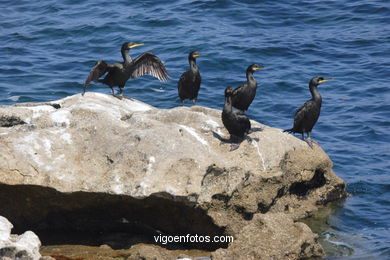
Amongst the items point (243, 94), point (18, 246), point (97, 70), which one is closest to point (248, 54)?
point (97, 70)

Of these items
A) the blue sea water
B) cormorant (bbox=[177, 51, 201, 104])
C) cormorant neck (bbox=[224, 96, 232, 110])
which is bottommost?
the blue sea water

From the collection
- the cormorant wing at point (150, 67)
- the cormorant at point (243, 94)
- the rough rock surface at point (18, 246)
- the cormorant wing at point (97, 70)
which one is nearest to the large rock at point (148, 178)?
the rough rock surface at point (18, 246)

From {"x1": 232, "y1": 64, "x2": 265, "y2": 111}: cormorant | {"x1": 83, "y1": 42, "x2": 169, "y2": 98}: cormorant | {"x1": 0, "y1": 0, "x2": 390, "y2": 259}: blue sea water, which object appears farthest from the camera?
{"x1": 0, "y1": 0, "x2": 390, "y2": 259}: blue sea water

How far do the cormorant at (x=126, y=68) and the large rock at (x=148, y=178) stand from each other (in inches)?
84.2

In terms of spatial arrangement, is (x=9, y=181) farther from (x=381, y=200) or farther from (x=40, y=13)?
(x=40, y=13)

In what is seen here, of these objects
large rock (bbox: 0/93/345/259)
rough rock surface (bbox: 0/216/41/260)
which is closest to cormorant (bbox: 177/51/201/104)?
large rock (bbox: 0/93/345/259)

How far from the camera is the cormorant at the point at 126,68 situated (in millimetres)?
11469

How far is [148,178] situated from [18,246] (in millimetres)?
1692

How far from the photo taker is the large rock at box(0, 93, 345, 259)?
7.94m

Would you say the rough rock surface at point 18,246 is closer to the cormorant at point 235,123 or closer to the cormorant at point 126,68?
the cormorant at point 235,123

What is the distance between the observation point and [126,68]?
11.7m

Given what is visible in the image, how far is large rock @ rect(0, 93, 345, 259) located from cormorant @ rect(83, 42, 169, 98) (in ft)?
7.02

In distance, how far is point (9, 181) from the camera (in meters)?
7.94

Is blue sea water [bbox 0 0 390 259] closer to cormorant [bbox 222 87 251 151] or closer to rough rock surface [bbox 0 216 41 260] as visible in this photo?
cormorant [bbox 222 87 251 151]
